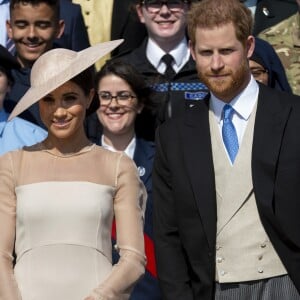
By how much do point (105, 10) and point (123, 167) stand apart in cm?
331

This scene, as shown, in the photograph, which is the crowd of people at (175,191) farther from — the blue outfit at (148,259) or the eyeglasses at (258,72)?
the eyeglasses at (258,72)

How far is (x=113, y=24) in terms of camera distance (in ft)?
27.3

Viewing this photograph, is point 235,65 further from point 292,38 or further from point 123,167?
point 292,38

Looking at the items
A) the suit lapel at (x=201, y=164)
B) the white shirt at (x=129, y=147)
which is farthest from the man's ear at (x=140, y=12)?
the suit lapel at (x=201, y=164)

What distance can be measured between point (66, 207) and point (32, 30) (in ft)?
8.79

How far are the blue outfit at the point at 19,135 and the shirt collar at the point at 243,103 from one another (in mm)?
1312

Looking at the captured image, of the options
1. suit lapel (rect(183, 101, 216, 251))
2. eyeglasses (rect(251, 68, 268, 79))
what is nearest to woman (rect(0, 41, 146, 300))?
suit lapel (rect(183, 101, 216, 251))

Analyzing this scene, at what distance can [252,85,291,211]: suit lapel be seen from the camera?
17.9ft

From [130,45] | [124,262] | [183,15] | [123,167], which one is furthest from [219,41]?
[130,45]

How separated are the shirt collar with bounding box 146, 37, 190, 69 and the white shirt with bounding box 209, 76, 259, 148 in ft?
6.63

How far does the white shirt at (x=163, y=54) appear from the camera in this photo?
765cm

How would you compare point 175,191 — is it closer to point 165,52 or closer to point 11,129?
point 11,129

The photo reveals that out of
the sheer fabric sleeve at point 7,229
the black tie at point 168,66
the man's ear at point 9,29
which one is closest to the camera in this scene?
the sheer fabric sleeve at point 7,229

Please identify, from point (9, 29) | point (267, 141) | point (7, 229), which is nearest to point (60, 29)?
point (9, 29)
